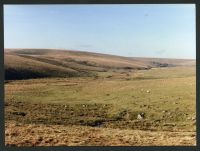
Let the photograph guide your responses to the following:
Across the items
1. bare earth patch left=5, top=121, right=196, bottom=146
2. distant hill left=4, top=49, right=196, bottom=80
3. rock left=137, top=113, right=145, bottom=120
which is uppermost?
distant hill left=4, top=49, right=196, bottom=80

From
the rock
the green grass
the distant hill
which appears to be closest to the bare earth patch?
the green grass

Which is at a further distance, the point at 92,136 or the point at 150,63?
the point at 150,63

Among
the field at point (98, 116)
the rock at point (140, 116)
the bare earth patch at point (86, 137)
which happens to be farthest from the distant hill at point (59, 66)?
the bare earth patch at point (86, 137)

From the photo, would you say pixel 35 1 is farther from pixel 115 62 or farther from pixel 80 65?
pixel 115 62

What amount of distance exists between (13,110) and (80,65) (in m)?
43.0

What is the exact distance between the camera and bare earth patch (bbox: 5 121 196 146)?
1800 cm

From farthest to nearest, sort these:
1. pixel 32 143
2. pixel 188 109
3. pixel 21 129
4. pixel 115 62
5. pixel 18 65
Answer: pixel 115 62, pixel 18 65, pixel 188 109, pixel 21 129, pixel 32 143

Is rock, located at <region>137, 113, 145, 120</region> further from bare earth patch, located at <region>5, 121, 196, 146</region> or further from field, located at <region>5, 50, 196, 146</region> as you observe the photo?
bare earth patch, located at <region>5, 121, 196, 146</region>

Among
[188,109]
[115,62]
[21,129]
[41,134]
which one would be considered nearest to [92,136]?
[41,134]

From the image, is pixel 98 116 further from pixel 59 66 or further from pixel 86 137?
pixel 59 66

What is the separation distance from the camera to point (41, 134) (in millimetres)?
19422

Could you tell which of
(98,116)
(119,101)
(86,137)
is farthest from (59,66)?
(86,137)

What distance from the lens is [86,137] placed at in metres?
19.1

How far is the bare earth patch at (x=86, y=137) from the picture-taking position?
59.0 ft
